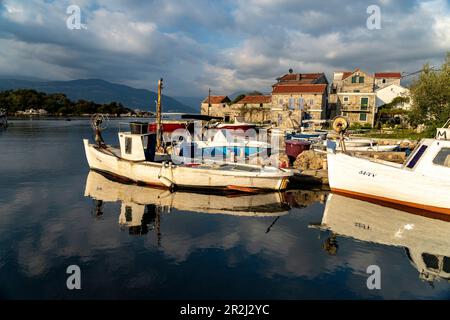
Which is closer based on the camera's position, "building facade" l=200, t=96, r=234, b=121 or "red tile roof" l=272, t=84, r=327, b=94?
"red tile roof" l=272, t=84, r=327, b=94

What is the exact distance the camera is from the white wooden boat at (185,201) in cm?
1530

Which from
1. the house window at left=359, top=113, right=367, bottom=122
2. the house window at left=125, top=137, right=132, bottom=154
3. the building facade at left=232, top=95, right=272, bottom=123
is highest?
the building facade at left=232, top=95, right=272, bottom=123

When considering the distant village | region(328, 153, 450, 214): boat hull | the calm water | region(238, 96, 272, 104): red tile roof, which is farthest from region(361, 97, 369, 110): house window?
the calm water

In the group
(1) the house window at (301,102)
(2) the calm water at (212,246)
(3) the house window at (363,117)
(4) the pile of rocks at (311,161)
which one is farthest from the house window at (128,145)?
(3) the house window at (363,117)

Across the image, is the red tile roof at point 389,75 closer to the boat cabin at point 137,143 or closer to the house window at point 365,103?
the house window at point 365,103

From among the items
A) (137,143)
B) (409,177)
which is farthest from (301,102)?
(409,177)

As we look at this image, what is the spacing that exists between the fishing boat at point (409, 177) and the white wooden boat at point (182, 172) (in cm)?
352

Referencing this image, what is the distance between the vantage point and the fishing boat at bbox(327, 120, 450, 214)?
14.8 m
